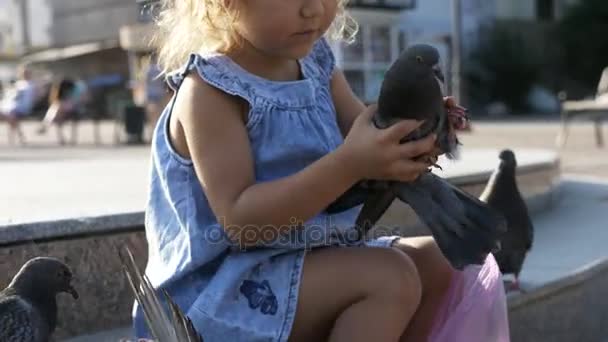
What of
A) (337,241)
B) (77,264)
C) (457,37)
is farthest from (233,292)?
(457,37)

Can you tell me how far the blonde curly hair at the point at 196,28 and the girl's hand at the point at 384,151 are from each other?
0.32 m

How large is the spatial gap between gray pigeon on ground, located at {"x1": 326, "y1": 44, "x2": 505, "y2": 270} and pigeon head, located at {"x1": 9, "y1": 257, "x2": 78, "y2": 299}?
0.54 metres

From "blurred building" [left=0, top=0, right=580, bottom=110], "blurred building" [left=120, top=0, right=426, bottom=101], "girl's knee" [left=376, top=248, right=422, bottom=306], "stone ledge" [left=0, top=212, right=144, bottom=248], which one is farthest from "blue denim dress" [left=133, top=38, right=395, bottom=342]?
"blurred building" [left=120, top=0, right=426, bottom=101]

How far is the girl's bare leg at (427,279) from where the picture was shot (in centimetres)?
171

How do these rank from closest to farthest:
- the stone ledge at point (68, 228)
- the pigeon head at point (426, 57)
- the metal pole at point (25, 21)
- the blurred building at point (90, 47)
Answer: the pigeon head at point (426, 57)
the stone ledge at point (68, 228)
the blurred building at point (90, 47)
the metal pole at point (25, 21)

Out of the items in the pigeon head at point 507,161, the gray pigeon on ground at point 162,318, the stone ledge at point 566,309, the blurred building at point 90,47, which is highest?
the gray pigeon on ground at point 162,318

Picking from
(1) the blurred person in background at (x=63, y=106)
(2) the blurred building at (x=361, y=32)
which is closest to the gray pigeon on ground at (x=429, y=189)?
(1) the blurred person in background at (x=63, y=106)

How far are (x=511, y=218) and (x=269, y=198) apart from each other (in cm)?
132

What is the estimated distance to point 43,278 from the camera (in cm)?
175

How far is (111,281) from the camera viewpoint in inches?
94.2

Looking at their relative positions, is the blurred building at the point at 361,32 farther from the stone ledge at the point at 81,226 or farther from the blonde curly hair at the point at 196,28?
the blonde curly hair at the point at 196,28

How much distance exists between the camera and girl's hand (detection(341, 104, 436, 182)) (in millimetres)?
1455

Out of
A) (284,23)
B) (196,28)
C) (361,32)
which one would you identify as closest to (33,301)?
(196,28)

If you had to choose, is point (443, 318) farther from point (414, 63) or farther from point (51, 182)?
point (51, 182)
